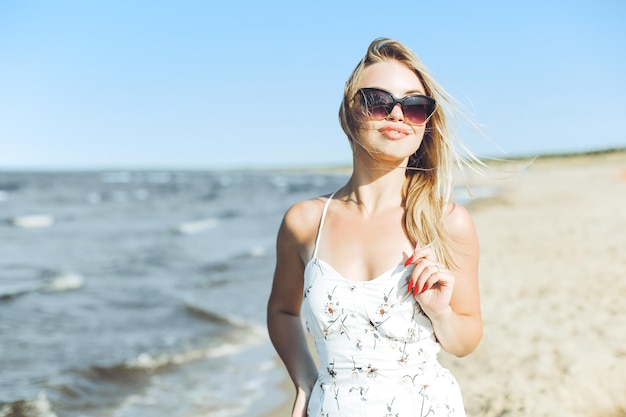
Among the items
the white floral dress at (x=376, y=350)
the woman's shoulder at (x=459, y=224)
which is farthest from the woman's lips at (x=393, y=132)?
the white floral dress at (x=376, y=350)

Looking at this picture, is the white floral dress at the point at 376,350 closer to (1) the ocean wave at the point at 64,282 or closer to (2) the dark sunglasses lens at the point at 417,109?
(2) the dark sunglasses lens at the point at 417,109

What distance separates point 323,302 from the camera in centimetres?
219

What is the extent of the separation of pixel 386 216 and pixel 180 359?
6.67 m

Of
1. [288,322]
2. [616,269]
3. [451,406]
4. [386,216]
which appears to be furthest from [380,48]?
[616,269]

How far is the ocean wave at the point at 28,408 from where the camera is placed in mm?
6562

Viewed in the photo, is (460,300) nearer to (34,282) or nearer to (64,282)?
(64,282)

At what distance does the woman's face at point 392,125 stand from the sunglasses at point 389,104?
2 cm

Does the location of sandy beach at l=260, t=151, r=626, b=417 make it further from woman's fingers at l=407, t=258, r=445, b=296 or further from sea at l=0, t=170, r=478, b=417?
sea at l=0, t=170, r=478, b=417

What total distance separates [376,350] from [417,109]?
871 millimetres

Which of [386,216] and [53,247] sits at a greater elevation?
[386,216]

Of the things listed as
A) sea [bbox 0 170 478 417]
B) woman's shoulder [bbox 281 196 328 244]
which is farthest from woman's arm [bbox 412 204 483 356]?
sea [bbox 0 170 478 417]

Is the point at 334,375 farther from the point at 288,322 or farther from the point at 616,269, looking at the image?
the point at 616,269

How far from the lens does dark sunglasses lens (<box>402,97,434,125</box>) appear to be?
2299 millimetres

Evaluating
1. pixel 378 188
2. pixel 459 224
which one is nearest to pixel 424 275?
pixel 459 224
